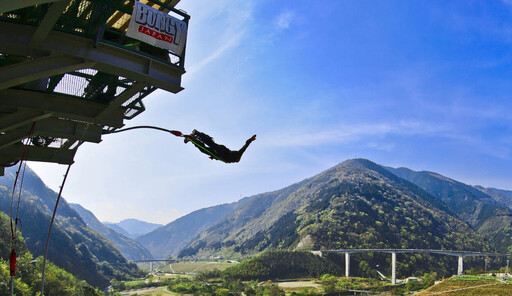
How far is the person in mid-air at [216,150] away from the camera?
7.66 metres

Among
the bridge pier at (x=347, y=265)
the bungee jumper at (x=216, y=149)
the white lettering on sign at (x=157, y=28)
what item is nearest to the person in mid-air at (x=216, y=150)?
the bungee jumper at (x=216, y=149)

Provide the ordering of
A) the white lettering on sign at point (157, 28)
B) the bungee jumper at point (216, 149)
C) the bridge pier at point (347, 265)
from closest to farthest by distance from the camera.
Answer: the white lettering on sign at point (157, 28)
the bungee jumper at point (216, 149)
the bridge pier at point (347, 265)

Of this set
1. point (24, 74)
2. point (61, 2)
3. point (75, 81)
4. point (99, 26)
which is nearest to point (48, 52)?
point (24, 74)

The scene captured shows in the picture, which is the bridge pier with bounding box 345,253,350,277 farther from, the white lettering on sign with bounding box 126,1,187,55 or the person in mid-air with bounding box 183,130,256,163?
the white lettering on sign with bounding box 126,1,187,55

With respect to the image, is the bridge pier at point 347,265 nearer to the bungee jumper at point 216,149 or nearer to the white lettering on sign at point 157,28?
the bungee jumper at point 216,149

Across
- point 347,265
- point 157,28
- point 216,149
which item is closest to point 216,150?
point 216,149

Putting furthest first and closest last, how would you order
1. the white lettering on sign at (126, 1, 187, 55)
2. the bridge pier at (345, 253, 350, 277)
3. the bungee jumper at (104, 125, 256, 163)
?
the bridge pier at (345, 253, 350, 277) → the bungee jumper at (104, 125, 256, 163) → the white lettering on sign at (126, 1, 187, 55)

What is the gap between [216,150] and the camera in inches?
305

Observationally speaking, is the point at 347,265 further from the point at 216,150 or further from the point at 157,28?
the point at 157,28

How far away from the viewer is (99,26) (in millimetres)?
6422

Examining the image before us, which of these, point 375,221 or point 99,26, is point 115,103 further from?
point 375,221

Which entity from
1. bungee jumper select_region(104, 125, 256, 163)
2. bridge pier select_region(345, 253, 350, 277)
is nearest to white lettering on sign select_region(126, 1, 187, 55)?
bungee jumper select_region(104, 125, 256, 163)

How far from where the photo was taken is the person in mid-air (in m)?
7.66

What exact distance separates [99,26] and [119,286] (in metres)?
139
